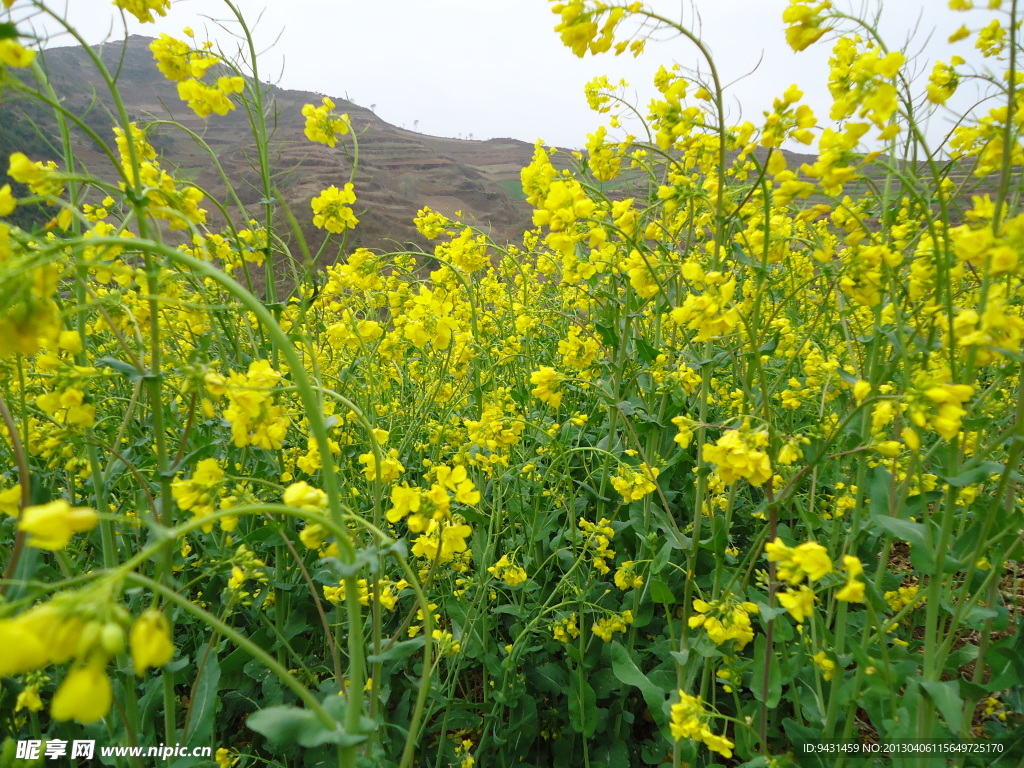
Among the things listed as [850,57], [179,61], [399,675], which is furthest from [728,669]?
[179,61]

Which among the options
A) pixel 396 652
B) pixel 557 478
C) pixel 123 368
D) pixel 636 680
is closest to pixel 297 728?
pixel 396 652

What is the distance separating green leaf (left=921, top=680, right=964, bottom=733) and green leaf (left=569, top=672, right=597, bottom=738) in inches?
43.0

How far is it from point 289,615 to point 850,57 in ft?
10.4

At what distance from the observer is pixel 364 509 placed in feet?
8.53

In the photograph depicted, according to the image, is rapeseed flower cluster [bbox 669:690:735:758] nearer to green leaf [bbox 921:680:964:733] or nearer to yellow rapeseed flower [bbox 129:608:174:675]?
green leaf [bbox 921:680:964:733]

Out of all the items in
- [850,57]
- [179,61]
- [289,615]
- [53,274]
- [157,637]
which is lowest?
[289,615]

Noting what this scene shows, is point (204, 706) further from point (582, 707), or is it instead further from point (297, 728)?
point (582, 707)

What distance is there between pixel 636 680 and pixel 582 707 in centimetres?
33

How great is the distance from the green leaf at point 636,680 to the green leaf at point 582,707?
0.73ft

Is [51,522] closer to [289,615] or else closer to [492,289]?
[289,615]

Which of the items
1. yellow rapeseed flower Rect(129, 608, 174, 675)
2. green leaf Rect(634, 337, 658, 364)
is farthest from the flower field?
green leaf Rect(634, 337, 658, 364)

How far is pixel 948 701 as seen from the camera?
1.33m

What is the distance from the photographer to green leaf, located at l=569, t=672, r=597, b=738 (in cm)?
204

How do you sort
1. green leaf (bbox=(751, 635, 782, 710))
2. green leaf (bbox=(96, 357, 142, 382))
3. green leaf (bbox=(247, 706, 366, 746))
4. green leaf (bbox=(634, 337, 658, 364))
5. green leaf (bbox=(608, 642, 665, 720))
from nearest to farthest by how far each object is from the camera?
green leaf (bbox=(247, 706, 366, 746)) → green leaf (bbox=(96, 357, 142, 382)) → green leaf (bbox=(751, 635, 782, 710)) → green leaf (bbox=(608, 642, 665, 720)) → green leaf (bbox=(634, 337, 658, 364))
